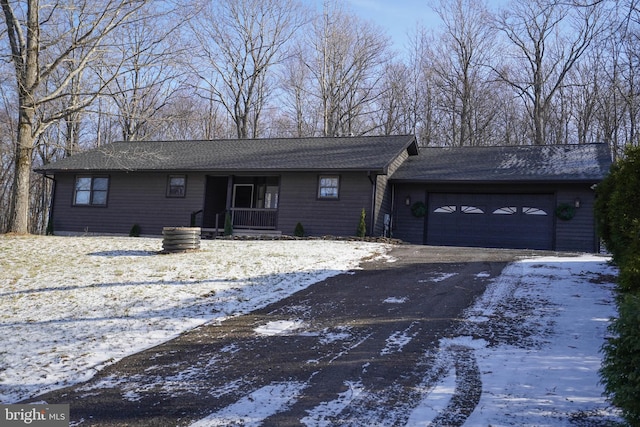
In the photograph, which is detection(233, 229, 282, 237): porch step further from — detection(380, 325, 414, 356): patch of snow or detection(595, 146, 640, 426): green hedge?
detection(380, 325, 414, 356): patch of snow

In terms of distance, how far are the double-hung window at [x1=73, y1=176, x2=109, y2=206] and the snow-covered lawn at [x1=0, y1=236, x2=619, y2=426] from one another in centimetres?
857

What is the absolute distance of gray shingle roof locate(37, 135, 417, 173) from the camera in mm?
17828

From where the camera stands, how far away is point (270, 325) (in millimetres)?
6203

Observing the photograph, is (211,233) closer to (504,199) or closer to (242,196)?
(242,196)

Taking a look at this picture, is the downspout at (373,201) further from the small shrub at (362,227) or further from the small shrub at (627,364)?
the small shrub at (627,364)

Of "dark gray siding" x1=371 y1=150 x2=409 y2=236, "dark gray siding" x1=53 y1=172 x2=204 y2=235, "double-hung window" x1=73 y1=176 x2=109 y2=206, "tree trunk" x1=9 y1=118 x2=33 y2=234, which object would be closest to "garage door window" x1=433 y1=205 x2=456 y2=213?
"dark gray siding" x1=371 y1=150 x2=409 y2=236

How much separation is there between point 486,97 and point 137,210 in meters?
22.4

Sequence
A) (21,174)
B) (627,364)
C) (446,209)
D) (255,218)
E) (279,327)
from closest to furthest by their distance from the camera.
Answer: (627,364), (279,327), (21,174), (446,209), (255,218)

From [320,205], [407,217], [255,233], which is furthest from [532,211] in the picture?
[255,233]

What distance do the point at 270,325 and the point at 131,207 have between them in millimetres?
15375

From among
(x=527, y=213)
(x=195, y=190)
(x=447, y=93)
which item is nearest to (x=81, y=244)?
(x=195, y=190)

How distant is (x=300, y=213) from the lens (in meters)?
17.9

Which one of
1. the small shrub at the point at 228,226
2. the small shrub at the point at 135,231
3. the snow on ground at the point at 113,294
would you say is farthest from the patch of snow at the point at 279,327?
the small shrub at the point at 135,231

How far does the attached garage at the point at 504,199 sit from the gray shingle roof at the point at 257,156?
140 centimetres
